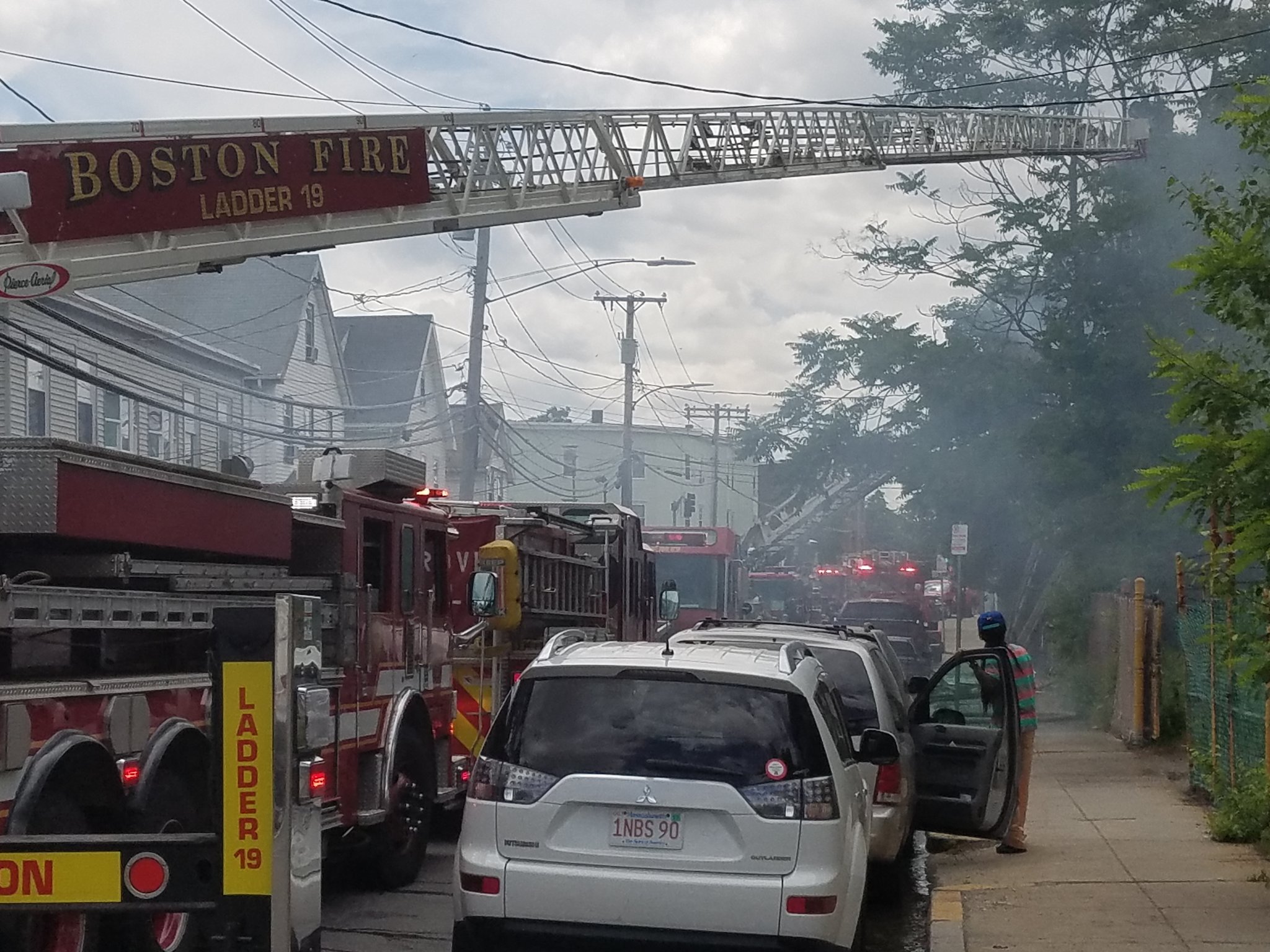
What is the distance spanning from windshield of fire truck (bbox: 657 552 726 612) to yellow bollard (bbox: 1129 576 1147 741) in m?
12.9

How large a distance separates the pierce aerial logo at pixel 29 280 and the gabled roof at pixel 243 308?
23.3 m

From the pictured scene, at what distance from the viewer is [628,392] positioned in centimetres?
4703

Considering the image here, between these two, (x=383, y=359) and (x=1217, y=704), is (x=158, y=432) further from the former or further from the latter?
(x=1217, y=704)

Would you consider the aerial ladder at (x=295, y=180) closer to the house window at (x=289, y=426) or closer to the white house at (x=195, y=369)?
the white house at (x=195, y=369)

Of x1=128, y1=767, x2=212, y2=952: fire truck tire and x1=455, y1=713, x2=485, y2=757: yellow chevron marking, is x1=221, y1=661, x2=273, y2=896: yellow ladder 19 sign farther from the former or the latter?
x1=455, y1=713, x2=485, y2=757: yellow chevron marking

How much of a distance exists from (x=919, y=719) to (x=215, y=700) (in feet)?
26.1

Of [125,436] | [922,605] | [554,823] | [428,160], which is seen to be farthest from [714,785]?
[922,605]

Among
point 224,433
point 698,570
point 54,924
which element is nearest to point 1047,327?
point 698,570

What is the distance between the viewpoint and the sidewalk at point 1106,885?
814cm

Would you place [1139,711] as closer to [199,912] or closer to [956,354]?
[956,354]

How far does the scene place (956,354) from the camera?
3153 centimetres

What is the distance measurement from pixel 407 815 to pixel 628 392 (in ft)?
123

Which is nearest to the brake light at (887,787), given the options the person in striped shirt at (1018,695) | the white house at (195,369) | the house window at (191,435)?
the person in striped shirt at (1018,695)

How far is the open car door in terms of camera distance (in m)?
10.5
